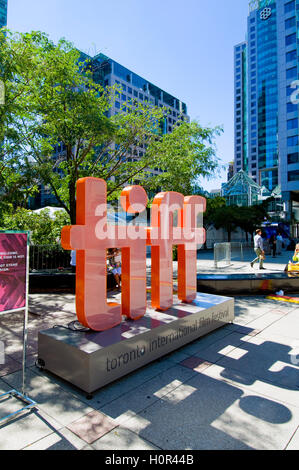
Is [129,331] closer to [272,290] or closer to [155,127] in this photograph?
[272,290]

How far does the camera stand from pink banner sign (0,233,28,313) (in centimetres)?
345

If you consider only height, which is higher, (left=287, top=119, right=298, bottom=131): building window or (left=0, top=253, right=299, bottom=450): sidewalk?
(left=287, top=119, right=298, bottom=131): building window

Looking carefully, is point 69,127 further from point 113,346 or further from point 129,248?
point 113,346

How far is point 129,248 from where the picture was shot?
5105 mm

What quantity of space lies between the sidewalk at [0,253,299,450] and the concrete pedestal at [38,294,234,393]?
15 centimetres

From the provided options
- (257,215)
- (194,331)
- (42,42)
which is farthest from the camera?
(257,215)

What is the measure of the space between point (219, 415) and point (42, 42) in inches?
429

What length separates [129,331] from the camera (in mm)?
4426

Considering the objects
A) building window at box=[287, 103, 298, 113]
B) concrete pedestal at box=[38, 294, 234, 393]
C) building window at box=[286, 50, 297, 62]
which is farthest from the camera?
building window at box=[286, 50, 297, 62]

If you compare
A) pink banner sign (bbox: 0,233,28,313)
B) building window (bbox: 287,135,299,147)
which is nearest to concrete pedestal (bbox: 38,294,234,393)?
pink banner sign (bbox: 0,233,28,313)

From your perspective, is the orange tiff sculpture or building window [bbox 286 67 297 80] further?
building window [bbox 286 67 297 80]

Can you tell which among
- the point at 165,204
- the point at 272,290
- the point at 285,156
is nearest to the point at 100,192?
the point at 165,204

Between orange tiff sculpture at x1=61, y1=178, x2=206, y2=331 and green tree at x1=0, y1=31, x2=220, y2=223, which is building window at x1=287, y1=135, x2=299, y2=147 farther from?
orange tiff sculpture at x1=61, y1=178, x2=206, y2=331

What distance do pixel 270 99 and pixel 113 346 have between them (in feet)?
366
